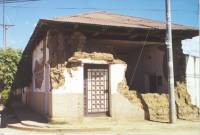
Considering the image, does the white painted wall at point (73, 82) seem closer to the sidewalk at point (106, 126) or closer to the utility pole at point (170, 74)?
the sidewalk at point (106, 126)

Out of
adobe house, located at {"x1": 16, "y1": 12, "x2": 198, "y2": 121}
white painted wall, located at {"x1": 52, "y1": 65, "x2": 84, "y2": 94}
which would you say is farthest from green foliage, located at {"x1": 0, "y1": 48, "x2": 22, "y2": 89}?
white painted wall, located at {"x1": 52, "y1": 65, "x2": 84, "y2": 94}

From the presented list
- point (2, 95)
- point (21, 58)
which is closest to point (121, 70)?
point (21, 58)

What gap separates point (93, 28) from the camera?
15727mm

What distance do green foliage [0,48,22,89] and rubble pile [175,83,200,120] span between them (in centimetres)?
1225

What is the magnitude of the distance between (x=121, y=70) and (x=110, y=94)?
3.95ft

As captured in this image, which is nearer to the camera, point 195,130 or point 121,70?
point 195,130

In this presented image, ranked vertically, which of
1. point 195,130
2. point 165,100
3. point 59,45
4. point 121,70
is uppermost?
point 59,45

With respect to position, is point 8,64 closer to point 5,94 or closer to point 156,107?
point 5,94

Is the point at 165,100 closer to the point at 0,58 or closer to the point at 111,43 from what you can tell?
the point at 111,43

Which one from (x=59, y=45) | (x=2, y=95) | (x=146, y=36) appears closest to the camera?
(x=59, y=45)

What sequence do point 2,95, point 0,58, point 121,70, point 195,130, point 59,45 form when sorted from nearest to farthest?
1. point 195,130
2. point 59,45
3. point 121,70
4. point 0,58
5. point 2,95

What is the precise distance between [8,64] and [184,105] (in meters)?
13.0

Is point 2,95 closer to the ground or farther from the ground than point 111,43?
closer to the ground

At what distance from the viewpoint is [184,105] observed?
1708 centimetres
